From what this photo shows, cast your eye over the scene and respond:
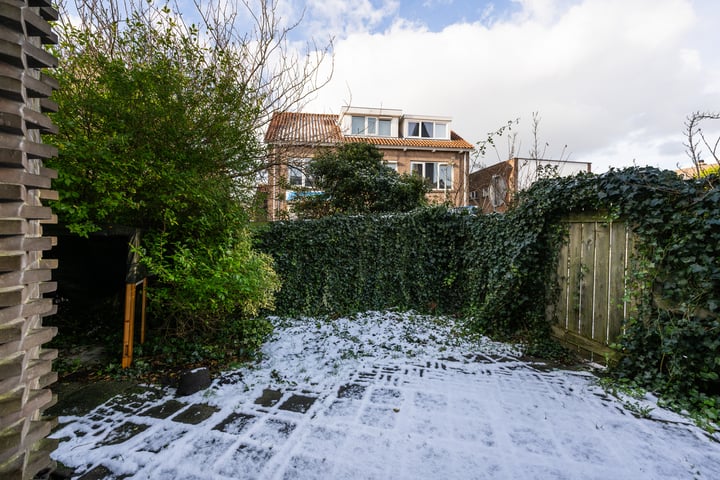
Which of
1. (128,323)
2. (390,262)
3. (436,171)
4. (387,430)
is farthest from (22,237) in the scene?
(436,171)

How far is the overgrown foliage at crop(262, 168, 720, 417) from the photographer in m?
2.74

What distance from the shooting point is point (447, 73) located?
1010cm

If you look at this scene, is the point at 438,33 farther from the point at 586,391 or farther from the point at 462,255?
the point at 586,391

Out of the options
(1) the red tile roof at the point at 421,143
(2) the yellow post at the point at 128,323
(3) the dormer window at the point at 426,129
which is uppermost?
(3) the dormer window at the point at 426,129

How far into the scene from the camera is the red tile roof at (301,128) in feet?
20.6

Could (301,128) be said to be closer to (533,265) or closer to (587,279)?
(533,265)

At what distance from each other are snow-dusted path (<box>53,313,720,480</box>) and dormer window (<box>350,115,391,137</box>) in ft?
48.7

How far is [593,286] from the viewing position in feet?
12.8

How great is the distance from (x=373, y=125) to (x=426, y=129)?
9.35 feet

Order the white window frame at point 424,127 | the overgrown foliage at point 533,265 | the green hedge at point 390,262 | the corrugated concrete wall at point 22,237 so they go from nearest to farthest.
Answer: the corrugated concrete wall at point 22,237 → the overgrown foliage at point 533,265 → the green hedge at point 390,262 → the white window frame at point 424,127

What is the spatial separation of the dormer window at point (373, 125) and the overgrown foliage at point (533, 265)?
1152cm

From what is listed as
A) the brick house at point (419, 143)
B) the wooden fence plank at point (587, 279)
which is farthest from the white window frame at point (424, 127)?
the wooden fence plank at point (587, 279)

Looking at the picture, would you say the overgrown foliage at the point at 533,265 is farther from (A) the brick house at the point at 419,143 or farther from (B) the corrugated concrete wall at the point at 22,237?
(A) the brick house at the point at 419,143

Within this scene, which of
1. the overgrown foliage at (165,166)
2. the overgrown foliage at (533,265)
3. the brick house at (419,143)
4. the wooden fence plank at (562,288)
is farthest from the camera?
the brick house at (419,143)
